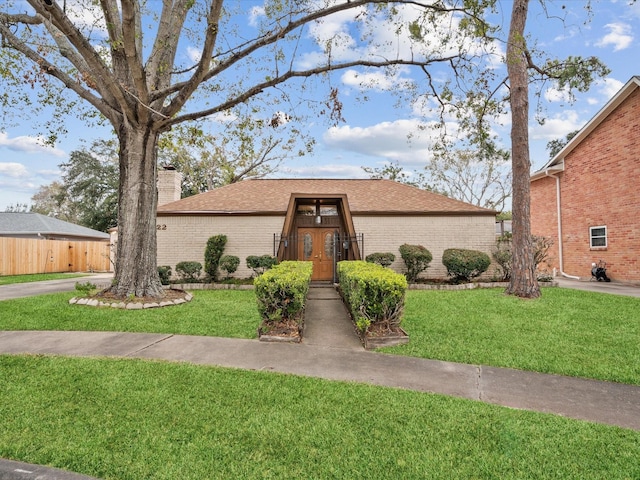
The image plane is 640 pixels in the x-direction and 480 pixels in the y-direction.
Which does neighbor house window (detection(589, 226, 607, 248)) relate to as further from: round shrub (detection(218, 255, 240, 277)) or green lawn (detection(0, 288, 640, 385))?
round shrub (detection(218, 255, 240, 277))

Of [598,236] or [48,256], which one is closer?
[598,236]

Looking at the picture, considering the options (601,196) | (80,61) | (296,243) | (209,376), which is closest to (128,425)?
(209,376)

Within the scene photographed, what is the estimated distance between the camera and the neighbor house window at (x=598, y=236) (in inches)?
584

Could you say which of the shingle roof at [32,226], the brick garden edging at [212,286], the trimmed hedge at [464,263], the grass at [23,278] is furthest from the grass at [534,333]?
the shingle roof at [32,226]

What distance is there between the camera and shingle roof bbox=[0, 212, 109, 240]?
25.1 metres

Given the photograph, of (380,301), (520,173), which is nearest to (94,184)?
(520,173)

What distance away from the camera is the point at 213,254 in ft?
45.9

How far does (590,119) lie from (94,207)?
41075 mm

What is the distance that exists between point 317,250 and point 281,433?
38.6 feet

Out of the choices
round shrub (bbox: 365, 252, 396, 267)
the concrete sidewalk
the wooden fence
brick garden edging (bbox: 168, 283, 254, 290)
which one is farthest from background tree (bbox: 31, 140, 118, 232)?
round shrub (bbox: 365, 252, 396, 267)

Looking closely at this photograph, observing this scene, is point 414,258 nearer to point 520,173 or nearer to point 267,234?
point 520,173

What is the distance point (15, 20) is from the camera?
957 centimetres

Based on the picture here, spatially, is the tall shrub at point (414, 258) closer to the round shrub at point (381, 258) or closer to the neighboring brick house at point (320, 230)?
the round shrub at point (381, 258)

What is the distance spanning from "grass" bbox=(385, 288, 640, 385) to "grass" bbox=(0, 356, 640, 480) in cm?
176
